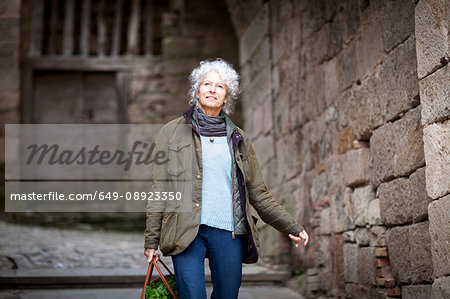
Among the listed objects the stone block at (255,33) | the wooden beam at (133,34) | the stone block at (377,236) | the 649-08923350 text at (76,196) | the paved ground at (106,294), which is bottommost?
the paved ground at (106,294)

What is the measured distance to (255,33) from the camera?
5.88 metres

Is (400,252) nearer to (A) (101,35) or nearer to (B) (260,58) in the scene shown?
(B) (260,58)

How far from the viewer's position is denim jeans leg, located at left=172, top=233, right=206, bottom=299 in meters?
2.28

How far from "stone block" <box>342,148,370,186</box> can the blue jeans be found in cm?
130

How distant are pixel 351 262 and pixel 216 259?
58.1 inches

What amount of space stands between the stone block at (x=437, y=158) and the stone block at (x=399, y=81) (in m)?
0.33

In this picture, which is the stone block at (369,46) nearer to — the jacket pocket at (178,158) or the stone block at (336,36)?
the stone block at (336,36)

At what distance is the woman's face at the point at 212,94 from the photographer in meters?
2.56

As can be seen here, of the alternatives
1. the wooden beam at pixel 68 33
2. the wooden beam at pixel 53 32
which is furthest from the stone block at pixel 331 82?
the wooden beam at pixel 53 32

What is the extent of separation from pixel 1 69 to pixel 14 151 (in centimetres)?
115

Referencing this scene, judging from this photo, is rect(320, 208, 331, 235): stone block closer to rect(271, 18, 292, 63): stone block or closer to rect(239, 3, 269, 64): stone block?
rect(271, 18, 292, 63): stone block

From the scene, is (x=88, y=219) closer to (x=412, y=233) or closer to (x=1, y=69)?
(x=1, y=69)

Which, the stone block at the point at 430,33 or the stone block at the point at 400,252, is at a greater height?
the stone block at the point at 430,33

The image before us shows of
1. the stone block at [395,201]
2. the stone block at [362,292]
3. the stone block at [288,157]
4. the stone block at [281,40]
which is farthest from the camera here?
the stone block at [281,40]
